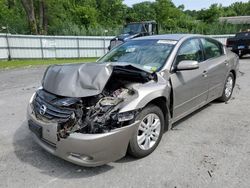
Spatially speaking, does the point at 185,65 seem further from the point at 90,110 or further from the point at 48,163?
the point at 48,163

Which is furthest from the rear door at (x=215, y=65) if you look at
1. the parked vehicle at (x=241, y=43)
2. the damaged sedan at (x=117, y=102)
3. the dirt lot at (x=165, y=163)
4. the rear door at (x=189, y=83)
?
the parked vehicle at (x=241, y=43)

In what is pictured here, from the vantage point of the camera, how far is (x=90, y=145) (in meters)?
2.93

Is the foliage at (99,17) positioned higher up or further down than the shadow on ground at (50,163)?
higher up

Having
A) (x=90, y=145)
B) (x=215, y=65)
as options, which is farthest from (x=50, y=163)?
(x=215, y=65)

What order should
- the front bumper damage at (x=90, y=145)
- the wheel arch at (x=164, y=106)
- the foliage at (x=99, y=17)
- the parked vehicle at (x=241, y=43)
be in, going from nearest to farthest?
1. the front bumper damage at (x=90, y=145)
2. the wheel arch at (x=164, y=106)
3. the parked vehicle at (x=241, y=43)
4. the foliage at (x=99, y=17)

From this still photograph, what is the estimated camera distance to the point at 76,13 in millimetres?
38312

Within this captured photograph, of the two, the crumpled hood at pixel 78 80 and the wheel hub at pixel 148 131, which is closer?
the crumpled hood at pixel 78 80

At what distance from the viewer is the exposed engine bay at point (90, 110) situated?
303 centimetres

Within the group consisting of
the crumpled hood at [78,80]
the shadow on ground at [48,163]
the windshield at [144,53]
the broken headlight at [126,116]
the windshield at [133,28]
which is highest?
the windshield at [133,28]

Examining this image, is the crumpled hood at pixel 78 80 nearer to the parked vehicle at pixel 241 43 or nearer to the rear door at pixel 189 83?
the rear door at pixel 189 83

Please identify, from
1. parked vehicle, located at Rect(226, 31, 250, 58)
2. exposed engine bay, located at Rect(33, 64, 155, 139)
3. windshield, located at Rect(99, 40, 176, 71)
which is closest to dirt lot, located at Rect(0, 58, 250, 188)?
exposed engine bay, located at Rect(33, 64, 155, 139)

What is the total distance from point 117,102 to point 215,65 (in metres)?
2.83

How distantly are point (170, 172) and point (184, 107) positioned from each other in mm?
1439

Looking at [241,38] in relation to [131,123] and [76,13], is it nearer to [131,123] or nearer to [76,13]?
[131,123]
